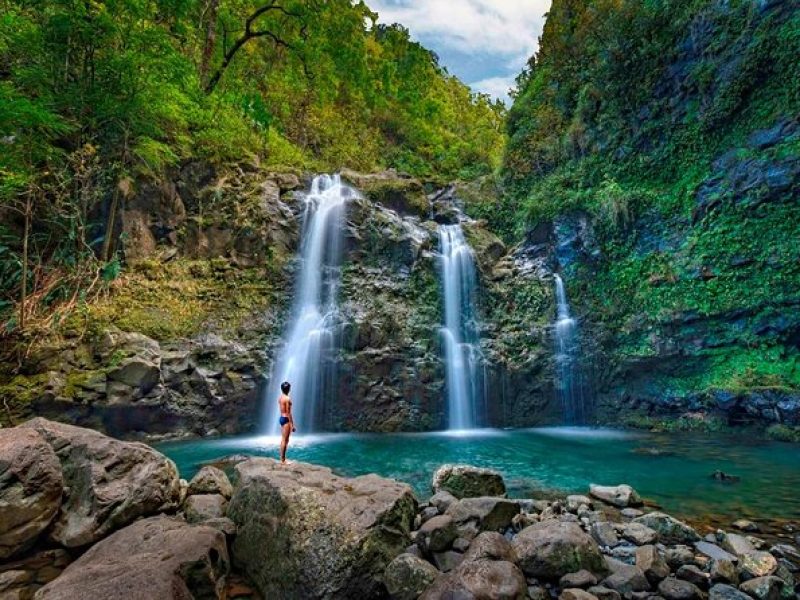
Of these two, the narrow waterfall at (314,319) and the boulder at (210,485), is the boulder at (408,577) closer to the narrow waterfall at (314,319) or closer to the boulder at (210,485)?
the boulder at (210,485)

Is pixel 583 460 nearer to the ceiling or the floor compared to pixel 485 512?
nearer to the floor

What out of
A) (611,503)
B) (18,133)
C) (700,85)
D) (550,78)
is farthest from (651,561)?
(550,78)

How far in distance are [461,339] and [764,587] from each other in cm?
1240

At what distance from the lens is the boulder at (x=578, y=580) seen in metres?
3.69

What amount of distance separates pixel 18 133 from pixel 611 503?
641 inches

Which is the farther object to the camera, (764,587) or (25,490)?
(25,490)

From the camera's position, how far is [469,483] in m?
6.19

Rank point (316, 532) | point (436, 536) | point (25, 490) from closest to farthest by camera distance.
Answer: point (316, 532) < point (436, 536) < point (25, 490)

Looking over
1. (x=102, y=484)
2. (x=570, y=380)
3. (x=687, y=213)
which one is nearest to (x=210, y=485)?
(x=102, y=484)

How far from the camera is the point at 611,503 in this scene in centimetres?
624

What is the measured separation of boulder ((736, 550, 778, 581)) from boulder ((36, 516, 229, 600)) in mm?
4886

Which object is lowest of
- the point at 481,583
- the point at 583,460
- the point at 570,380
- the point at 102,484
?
the point at 583,460

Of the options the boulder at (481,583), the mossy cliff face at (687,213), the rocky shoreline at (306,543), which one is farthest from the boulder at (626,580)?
the mossy cliff face at (687,213)

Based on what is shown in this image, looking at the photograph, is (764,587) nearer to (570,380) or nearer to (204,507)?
(204,507)
